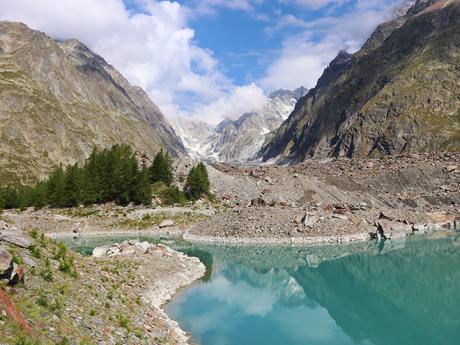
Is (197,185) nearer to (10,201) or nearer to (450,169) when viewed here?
(10,201)

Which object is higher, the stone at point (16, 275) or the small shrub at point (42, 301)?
the stone at point (16, 275)

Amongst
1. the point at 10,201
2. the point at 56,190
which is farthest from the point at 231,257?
the point at 10,201

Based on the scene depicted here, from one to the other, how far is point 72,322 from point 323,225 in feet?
212

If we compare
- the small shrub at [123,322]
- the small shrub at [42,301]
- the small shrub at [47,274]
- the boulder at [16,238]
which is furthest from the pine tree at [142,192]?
the small shrub at [42,301]

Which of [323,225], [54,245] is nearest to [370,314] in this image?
[54,245]

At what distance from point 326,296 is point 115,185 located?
67.8 meters

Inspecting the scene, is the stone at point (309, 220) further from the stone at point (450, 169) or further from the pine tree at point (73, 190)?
the stone at point (450, 169)

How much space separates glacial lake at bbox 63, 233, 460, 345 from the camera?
4078 centimetres

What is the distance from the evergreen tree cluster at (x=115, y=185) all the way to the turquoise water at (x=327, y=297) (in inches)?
1277

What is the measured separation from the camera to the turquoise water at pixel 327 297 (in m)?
40.8

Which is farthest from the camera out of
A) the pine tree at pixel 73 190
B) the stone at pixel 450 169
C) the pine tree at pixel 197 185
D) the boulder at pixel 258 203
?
the stone at pixel 450 169

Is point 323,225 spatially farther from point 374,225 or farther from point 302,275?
point 302,275

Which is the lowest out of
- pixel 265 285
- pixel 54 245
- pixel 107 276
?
pixel 265 285

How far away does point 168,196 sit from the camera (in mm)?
109938
